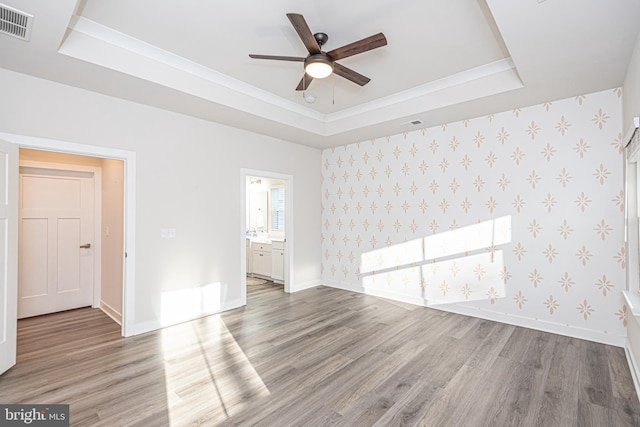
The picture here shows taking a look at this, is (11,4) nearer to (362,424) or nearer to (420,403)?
(362,424)

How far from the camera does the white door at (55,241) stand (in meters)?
4.08

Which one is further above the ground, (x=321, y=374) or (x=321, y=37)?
(x=321, y=37)

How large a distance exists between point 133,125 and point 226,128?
47.6 inches

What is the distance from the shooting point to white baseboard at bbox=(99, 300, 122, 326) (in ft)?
13.1

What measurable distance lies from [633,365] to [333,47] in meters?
3.85

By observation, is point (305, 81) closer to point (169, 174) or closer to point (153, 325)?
point (169, 174)

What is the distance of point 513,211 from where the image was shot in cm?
386

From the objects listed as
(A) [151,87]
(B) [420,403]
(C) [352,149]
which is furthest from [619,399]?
(A) [151,87]

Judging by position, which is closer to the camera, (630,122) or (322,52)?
(322,52)

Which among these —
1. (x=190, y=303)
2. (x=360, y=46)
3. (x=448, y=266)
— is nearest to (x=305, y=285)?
(x=190, y=303)

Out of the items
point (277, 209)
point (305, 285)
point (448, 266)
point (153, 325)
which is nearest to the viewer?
point (153, 325)

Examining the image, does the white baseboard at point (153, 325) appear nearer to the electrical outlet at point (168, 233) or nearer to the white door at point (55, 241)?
the electrical outlet at point (168, 233)

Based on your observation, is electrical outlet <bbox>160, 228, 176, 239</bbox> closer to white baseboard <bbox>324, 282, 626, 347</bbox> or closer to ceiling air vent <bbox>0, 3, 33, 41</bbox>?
ceiling air vent <bbox>0, 3, 33, 41</bbox>

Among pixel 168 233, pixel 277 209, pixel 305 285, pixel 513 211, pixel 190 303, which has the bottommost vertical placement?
pixel 305 285
